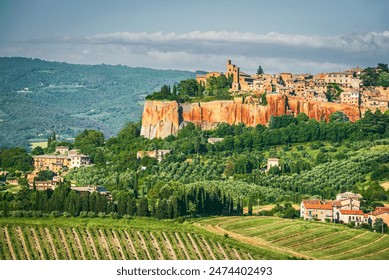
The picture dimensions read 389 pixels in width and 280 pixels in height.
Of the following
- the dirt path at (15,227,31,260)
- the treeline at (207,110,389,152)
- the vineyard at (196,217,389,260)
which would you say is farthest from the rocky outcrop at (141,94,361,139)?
the dirt path at (15,227,31,260)

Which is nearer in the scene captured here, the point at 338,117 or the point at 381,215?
the point at 381,215

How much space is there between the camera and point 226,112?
54.2 meters

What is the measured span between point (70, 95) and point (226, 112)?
6224 centimetres

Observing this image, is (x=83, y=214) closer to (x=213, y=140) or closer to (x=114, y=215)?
(x=114, y=215)

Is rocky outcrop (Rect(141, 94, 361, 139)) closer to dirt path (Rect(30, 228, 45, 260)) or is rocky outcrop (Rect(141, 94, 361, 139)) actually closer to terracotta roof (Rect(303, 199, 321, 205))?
terracotta roof (Rect(303, 199, 321, 205))

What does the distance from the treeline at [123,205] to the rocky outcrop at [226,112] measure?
15241 mm

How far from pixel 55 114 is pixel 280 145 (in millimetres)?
57073

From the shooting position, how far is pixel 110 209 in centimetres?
3606

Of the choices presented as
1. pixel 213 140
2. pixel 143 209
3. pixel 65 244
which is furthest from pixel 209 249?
pixel 213 140

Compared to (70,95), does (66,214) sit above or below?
below

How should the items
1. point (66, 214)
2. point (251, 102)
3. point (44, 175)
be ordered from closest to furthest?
1. point (66, 214)
2. point (44, 175)
3. point (251, 102)

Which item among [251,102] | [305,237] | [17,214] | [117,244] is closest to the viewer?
[117,244]
